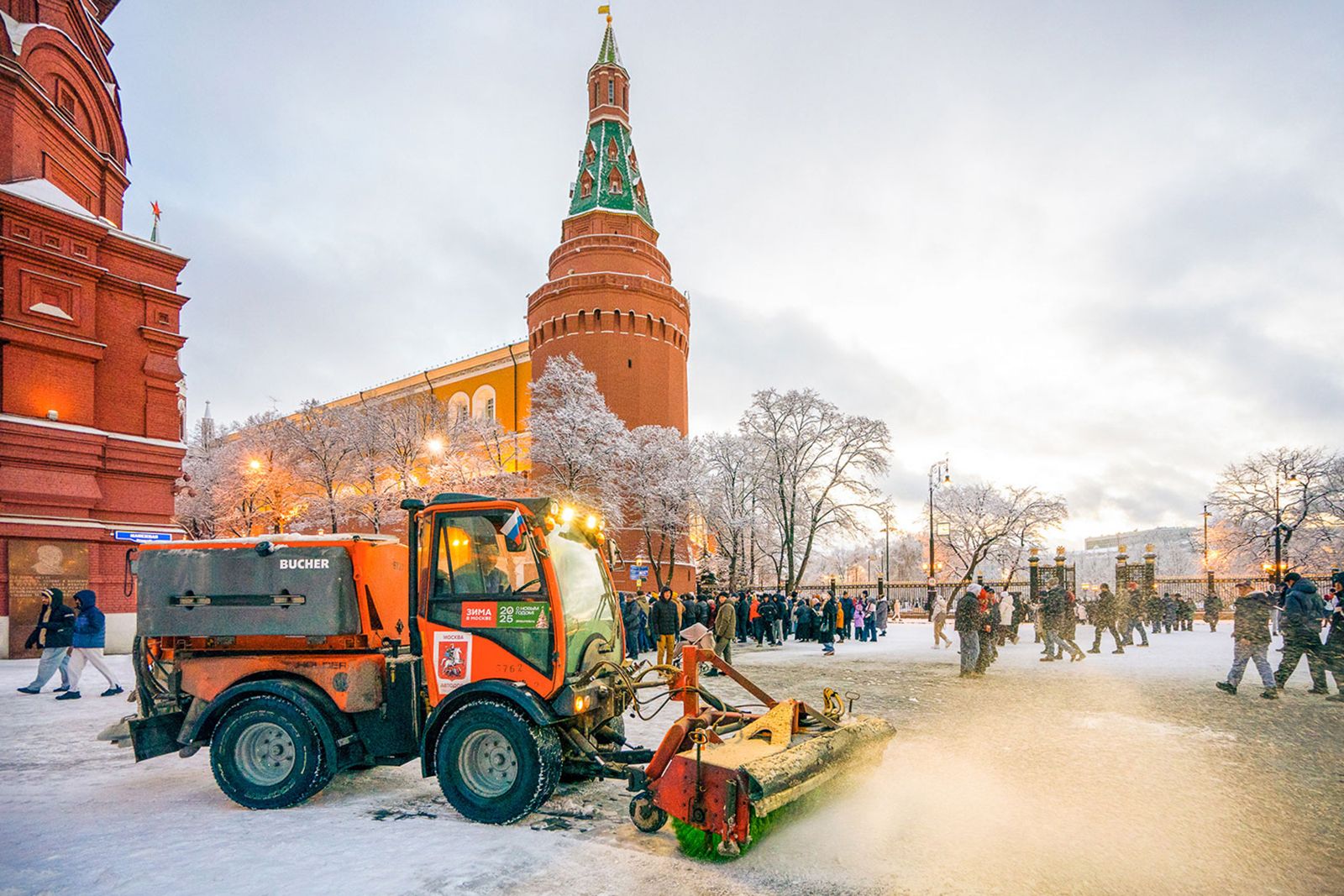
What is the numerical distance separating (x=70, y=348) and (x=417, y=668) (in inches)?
759

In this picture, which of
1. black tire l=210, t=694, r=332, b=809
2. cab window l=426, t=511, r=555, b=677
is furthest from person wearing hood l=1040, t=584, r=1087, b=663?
black tire l=210, t=694, r=332, b=809

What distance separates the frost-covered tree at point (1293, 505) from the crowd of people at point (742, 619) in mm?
26761

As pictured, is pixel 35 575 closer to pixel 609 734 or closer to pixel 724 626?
pixel 724 626

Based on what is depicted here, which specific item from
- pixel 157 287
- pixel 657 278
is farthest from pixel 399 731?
pixel 657 278

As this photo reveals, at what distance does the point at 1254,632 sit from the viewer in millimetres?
12078

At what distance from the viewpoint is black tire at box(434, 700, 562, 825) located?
5.79 meters

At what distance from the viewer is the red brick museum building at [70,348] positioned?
61.1ft

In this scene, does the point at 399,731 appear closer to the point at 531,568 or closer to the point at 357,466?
the point at 531,568

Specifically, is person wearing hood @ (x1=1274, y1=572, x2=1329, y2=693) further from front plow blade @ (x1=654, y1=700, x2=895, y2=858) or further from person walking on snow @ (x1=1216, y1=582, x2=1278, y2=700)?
front plow blade @ (x1=654, y1=700, x2=895, y2=858)

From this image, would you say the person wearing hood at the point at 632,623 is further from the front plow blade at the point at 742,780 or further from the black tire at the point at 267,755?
the front plow blade at the point at 742,780

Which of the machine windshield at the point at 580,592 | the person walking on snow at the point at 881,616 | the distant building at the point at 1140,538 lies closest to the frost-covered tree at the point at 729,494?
the person walking on snow at the point at 881,616

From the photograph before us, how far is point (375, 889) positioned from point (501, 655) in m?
1.87

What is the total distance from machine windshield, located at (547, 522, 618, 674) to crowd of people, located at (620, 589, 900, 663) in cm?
844

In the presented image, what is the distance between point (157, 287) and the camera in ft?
72.6
